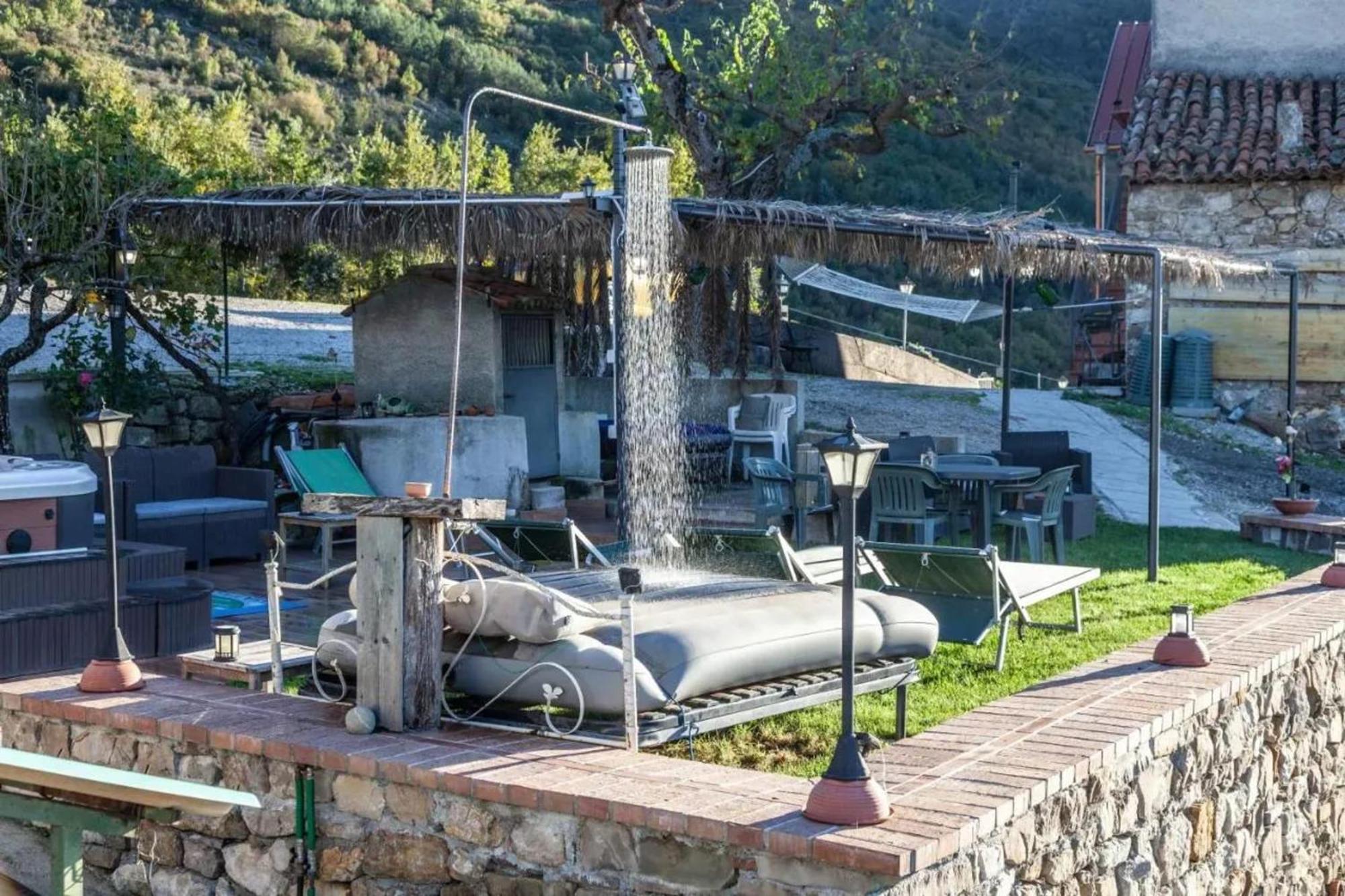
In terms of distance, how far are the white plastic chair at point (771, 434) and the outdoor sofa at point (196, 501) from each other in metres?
4.23

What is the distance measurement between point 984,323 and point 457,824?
3041cm

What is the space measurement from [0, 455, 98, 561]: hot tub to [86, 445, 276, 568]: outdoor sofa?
183 centimetres

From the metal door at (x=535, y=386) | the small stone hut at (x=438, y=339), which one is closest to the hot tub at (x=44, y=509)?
the small stone hut at (x=438, y=339)

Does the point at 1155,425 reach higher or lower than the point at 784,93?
lower

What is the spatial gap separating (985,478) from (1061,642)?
2.22 metres

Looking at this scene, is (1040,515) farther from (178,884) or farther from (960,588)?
(178,884)

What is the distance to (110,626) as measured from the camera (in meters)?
5.55

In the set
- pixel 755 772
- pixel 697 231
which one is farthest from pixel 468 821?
pixel 697 231

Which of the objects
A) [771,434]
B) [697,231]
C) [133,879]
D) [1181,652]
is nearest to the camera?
[133,879]

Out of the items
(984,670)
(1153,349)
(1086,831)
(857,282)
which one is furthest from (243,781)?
(857,282)

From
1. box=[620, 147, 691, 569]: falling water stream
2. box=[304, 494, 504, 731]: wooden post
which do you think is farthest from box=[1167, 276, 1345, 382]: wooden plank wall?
box=[304, 494, 504, 731]: wooden post

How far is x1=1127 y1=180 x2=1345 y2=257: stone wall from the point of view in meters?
16.4

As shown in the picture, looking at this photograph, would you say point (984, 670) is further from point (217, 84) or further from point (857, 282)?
point (217, 84)

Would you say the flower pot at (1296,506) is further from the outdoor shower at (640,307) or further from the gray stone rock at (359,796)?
the gray stone rock at (359,796)
